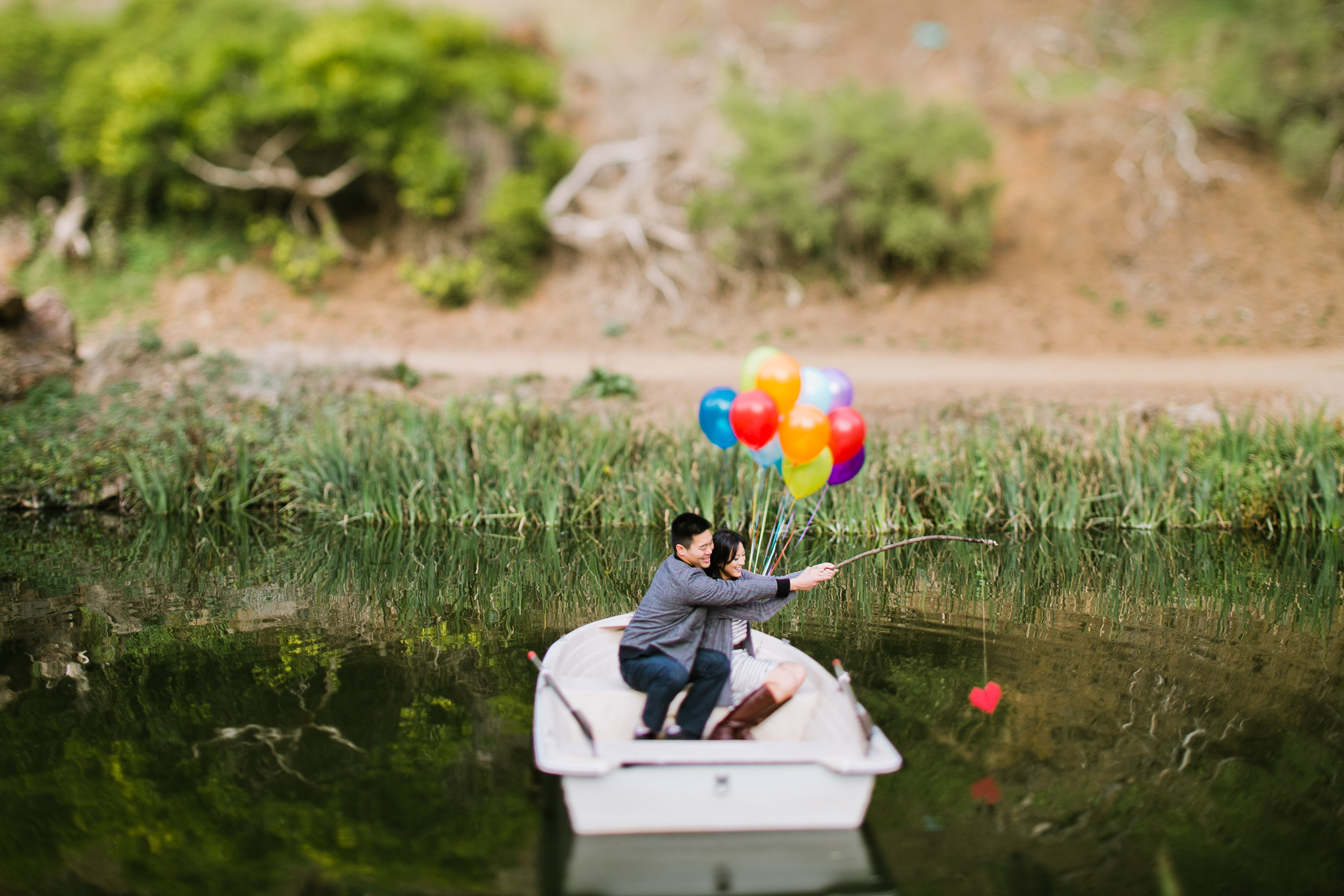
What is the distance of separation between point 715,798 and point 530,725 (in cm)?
141

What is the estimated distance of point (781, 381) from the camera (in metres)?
5.58

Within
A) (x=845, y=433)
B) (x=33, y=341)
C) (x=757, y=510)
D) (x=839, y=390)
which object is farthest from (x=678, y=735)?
(x=33, y=341)

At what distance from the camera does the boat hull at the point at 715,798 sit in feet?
12.5

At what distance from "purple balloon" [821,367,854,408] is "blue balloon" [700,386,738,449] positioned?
0.57 metres

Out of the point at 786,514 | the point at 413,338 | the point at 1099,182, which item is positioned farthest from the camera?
the point at 1099,182

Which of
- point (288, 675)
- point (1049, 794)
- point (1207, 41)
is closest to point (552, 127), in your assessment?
point (1207, 41)

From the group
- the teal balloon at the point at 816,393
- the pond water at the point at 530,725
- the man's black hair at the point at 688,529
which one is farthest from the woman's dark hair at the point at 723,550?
the teal balloon at the point at 816,393

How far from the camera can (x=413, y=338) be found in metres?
16.4

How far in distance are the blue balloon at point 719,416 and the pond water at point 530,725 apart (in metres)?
1.35

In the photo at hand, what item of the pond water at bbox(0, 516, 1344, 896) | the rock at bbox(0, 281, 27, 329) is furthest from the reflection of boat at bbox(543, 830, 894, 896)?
the rock at bbox(0, 281, 27, 329)

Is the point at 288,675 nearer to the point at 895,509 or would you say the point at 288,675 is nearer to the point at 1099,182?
the point at 895,509

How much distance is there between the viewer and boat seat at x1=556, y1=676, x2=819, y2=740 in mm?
4547

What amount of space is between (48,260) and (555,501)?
46.8 ft

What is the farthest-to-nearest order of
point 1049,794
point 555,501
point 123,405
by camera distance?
point 123,405 → point 555,501 → point 1049,794
